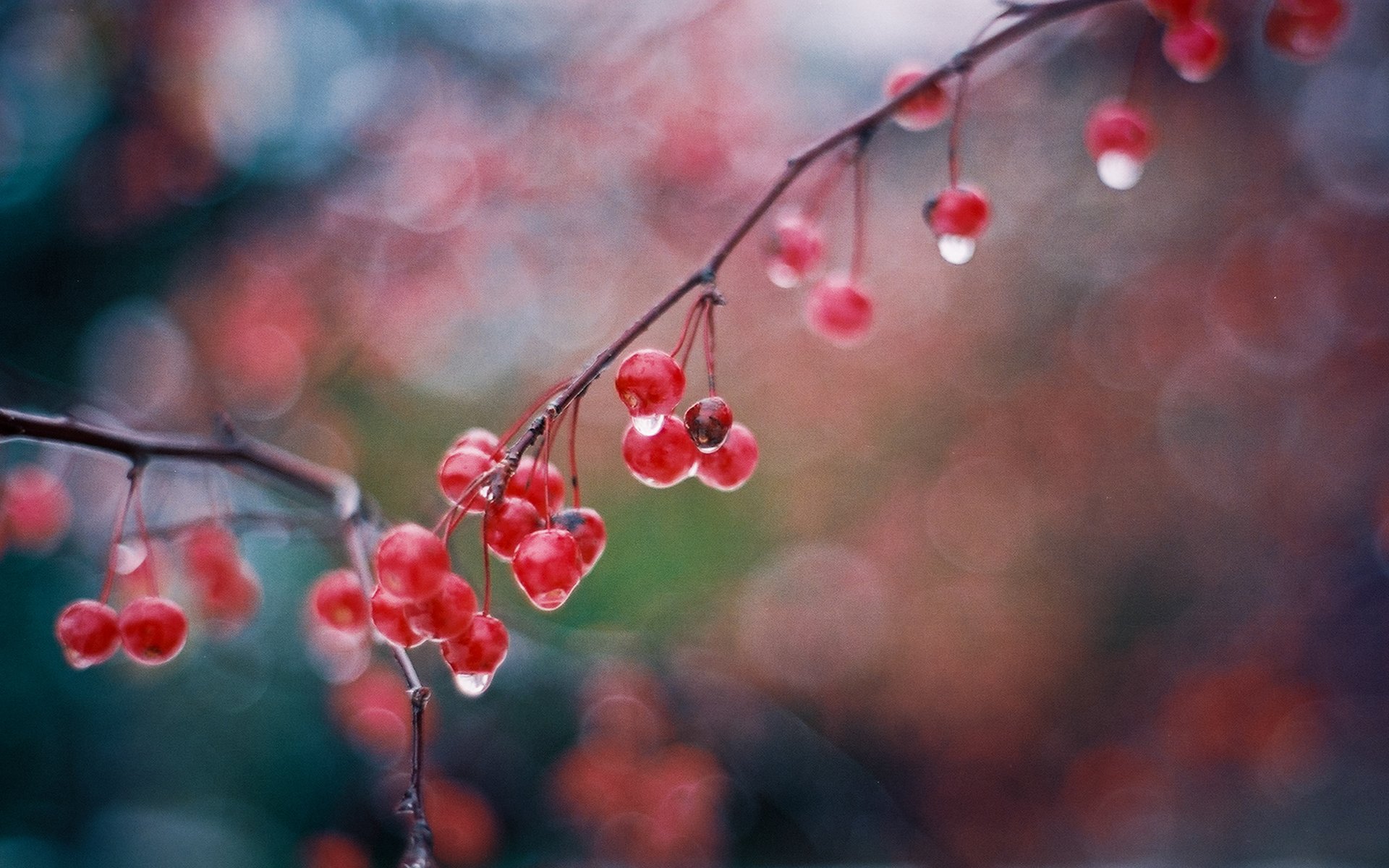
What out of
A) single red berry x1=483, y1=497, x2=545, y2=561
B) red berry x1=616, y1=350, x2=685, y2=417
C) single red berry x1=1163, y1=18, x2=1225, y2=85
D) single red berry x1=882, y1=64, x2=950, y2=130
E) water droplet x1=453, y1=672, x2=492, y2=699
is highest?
single red berry x1=1163, y1=18, x2=1225, y2=85

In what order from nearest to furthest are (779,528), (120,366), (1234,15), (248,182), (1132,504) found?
1. (1234,15)
2. (248,182)
3. (120,366)
4. (1132,504)
5. (779,528)

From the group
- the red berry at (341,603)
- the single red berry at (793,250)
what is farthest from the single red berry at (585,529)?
the single red berry at (793,250)

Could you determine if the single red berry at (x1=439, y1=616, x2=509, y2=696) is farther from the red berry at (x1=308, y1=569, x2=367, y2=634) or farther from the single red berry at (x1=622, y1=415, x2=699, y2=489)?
the red berry at (x1=308, y1=569, x2=367, y2=634)

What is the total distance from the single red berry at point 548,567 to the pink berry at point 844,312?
2.40ft

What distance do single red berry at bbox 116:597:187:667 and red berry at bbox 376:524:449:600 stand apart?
540 mm

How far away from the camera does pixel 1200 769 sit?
403 cm

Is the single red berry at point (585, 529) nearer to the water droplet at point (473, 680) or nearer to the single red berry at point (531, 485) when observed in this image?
the single red berry at point (531, 485)

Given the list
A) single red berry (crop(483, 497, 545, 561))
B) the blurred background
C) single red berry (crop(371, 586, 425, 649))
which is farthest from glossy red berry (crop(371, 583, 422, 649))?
the blurred background

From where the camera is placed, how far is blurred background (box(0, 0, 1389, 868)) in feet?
11.3

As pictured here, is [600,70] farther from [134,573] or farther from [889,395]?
[134,573]

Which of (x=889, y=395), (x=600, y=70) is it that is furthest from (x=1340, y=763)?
(x=600, y=70)

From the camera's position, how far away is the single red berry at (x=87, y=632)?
3.70 feet

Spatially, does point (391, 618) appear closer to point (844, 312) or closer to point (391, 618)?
point (391, 618)

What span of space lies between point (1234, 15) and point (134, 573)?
4263 mm
